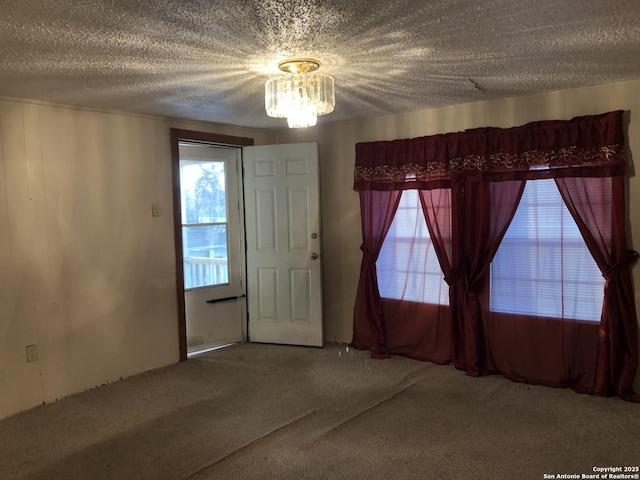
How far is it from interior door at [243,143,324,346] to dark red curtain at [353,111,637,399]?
17.2 inches

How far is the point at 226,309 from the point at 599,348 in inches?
122

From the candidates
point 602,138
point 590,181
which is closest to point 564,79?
point 602,138

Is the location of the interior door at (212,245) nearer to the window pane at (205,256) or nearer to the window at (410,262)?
the window pane at (205,256)

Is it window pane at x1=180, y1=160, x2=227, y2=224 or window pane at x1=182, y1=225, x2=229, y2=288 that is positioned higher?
window pane at x1=180, y1=160, x2=227, y2=224

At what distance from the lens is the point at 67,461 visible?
2.61 m

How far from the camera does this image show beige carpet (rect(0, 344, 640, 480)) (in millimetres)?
2480

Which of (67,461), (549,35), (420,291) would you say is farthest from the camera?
(420,291)

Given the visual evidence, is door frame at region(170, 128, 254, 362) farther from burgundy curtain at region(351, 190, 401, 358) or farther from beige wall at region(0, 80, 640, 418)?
burgundy curtain at region(351, 190, 401, 358)

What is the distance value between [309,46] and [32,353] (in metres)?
2.71

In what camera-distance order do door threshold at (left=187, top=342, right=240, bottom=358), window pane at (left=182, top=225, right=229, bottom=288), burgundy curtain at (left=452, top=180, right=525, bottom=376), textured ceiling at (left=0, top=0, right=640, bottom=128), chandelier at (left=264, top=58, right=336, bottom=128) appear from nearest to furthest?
1. textured ceiling at (left=0, top=0, right=640, bottom=128)
2. chandelier at (left=264, top=58, right=336, bottom=128)
3. burgundy curtain at (left=452, top=180, right=525, bottom=376)
4. door threshold at (left=187, top=342, right=240, bottom=358)
5. window pane at (left=182, top=225, right=229, bottom=288)

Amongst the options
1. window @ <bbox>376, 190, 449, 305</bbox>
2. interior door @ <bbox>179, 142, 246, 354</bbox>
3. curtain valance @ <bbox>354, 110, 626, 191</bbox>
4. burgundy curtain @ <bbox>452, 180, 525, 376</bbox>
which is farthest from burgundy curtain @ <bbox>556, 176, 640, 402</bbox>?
interior door @ <bbox>179, 142, 246, 354</bbox>

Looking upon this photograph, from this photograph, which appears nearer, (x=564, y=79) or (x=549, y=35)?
(x=549, y=35)

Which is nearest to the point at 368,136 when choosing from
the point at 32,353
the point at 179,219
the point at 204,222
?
the point at 204,222

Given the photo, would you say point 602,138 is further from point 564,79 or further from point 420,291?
point 420,291
